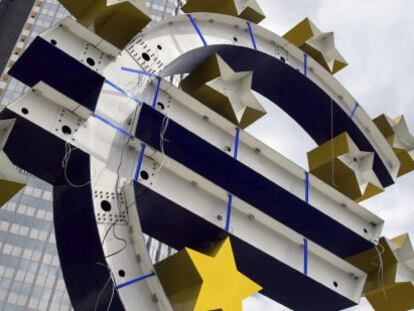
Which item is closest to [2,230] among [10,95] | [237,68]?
[10,95]

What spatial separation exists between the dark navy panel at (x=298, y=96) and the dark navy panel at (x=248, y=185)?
4.50 feet

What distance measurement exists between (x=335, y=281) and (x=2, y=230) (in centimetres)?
5640

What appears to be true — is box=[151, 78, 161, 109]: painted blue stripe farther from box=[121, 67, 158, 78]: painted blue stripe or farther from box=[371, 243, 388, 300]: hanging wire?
box=[371, 243, 388, 300]: hanging wire

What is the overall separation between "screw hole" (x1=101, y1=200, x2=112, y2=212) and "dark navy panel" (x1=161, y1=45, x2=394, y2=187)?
247 centimetres

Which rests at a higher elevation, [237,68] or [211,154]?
[237,68]

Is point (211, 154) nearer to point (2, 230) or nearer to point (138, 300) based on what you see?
point (138, 300)

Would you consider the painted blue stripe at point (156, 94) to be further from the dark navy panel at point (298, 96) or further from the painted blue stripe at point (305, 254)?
the painted blue stripe at point (305, 254)

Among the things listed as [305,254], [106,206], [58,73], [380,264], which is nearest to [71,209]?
[106,206]

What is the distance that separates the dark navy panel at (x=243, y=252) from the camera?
5.12 meters

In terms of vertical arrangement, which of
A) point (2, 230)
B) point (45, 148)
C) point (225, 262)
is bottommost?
point (2, 230)

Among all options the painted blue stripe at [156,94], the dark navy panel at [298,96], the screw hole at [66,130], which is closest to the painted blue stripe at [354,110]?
the dark navy panel at [298,96]

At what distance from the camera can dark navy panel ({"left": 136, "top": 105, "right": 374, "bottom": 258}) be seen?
5.23 m

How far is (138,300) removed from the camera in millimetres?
4184

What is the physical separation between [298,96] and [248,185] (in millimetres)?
2154
